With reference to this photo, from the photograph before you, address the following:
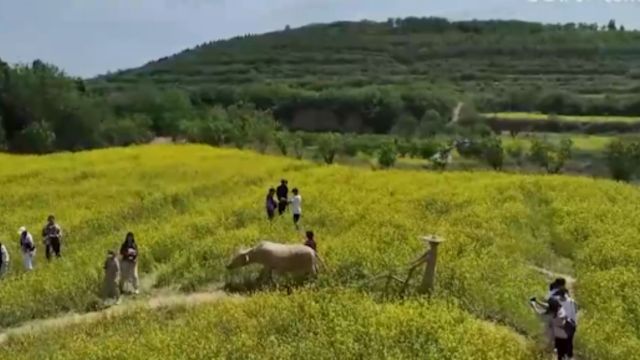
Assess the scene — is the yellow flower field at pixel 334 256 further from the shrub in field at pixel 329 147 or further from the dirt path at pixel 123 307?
the shrub in field at pixel 329 147

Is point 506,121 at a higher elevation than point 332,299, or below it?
below

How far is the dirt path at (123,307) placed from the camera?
26.6 meters

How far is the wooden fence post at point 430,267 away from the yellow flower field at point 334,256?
0.35m

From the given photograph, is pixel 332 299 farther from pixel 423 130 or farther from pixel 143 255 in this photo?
pixel 423 130

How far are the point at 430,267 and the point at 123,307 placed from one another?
819 cm

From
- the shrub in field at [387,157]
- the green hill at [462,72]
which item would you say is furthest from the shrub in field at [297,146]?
the green hill at [462,72]

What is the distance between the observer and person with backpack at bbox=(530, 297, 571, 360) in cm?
2156

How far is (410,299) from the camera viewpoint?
25078 mm

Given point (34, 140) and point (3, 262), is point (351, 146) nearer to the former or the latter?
point (34, 140)

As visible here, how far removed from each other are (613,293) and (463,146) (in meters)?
59.9

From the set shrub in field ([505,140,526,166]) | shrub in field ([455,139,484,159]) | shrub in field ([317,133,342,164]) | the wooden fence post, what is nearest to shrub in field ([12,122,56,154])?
shrub in field ([317,133,342,164])

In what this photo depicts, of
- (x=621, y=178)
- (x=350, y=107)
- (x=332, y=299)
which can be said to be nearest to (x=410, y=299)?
(x=332, y=299)

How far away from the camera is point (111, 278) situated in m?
28.6

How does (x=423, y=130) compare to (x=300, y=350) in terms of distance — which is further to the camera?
(x=423, y=130)
